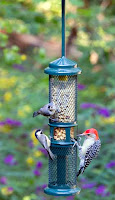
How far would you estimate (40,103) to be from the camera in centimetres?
853

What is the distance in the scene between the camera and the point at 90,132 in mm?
5094

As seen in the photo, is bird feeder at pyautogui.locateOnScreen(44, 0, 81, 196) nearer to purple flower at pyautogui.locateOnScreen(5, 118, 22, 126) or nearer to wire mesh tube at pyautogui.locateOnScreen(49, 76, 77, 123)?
wire mesh tube at pyautogui.locateOnScreen(49, 76, 77, 123)

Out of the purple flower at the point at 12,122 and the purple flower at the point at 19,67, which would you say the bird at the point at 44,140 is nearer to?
the purple flower at the point at 12,122

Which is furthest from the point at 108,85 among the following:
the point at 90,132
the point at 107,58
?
the point at 90,132

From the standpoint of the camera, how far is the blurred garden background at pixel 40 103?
6.98 metres

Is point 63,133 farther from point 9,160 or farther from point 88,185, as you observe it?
point 9,160

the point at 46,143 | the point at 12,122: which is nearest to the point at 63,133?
the point at 46,143

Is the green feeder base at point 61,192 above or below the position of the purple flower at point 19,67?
above

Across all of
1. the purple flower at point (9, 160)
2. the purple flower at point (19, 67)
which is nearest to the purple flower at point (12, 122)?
the purple flower at point (9, 160)

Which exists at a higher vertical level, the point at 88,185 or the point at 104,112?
the point at 104,112

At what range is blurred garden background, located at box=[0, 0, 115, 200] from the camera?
698 cm

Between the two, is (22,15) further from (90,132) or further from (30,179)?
(90,132)

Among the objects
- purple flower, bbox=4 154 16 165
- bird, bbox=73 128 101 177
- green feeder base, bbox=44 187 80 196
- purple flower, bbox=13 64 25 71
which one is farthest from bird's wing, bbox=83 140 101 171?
purple flower, bbox=13 64 25 71

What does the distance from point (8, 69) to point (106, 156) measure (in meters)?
4.40
